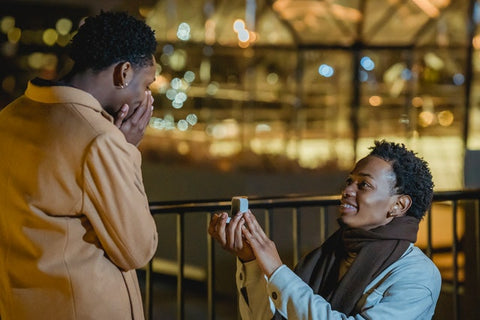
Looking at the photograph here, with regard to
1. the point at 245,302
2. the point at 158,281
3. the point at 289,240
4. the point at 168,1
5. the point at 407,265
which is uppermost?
the point at 168,1

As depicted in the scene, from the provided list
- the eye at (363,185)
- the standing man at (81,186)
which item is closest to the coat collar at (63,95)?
the standing man at (81,186)

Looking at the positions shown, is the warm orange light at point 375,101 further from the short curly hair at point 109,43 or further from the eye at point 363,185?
the short curly hair at point 109,43

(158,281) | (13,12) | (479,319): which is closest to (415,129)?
(158,281)

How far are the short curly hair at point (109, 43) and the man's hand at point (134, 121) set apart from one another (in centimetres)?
14

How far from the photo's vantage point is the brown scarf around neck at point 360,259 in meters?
2.69

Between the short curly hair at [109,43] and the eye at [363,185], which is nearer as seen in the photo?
the short curly hair at [109,43]

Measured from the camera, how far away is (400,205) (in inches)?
111

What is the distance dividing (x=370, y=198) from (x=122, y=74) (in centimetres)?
97

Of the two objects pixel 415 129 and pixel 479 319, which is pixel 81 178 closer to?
pixel 479 319

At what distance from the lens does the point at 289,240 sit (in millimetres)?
8227

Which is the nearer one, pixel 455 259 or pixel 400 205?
pixel 400 205

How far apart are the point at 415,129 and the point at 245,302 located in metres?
12.0

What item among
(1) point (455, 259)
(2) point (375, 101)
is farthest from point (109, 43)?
(2) point (375, 101)

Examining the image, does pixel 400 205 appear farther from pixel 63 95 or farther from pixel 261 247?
pixel 63 95
